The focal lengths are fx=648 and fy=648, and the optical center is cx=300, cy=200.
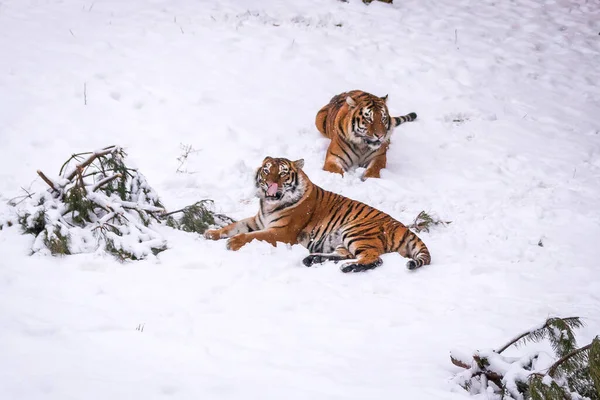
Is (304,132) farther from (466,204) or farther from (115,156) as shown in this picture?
(115,156)

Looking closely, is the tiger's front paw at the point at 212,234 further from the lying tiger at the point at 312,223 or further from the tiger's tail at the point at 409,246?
the tiger's tail at the point at 409,246

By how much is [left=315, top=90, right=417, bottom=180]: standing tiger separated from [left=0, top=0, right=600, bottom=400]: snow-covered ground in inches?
10.2

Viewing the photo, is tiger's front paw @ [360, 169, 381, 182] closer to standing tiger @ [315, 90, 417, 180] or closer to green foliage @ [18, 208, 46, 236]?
standing tiger @ [315, 90, 417, 180]

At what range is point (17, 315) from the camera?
360cm

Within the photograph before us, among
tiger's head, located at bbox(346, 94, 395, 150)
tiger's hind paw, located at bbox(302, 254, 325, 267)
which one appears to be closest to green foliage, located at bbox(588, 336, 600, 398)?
tiger's hind paw, located at bbox(302, 254, 325, 267)

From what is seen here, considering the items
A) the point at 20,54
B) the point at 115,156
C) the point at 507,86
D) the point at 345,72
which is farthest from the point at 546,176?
the point at 20,54

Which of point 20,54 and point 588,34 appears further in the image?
point 588,34

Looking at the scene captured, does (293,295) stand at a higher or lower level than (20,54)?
lower

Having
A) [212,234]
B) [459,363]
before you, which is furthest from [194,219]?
[459,363]

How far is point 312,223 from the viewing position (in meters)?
6.42

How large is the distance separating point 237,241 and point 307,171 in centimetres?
247

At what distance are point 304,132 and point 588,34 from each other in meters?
7.71

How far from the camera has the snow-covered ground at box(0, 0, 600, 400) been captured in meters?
3.50

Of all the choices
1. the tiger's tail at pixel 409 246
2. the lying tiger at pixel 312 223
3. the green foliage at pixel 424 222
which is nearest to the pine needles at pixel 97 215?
the lying tiger at pixel 312 223
